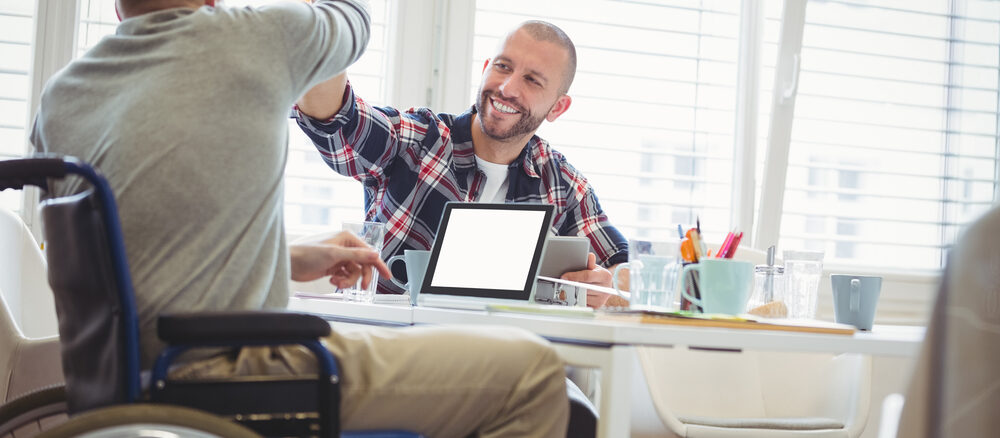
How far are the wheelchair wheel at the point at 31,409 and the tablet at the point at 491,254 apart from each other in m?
0.62

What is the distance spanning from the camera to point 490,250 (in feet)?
5.67

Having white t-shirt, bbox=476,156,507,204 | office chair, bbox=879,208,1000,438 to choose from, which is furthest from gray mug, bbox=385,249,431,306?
office chair, bbox=879,208,1000,438

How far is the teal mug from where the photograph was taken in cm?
150

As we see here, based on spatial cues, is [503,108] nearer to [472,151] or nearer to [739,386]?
[472,151]

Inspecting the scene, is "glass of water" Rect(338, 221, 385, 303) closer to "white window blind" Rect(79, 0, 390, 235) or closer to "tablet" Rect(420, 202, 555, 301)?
"tablet" Rect(420, 202, 555, 301)

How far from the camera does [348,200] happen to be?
10.4ft

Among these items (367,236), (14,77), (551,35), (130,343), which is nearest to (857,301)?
(367,236)

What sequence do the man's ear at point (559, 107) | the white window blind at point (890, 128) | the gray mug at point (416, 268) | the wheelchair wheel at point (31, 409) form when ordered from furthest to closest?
1. the white window blind at point (890, 128)
2. the man's ear at point (559, 107)
3. the gray mug at point (416, 268)
4. the wheelchair wheel at point (31, 409)

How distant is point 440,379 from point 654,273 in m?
0.50

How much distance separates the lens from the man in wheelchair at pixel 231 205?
112cm

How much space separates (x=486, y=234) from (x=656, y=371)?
0.89 m

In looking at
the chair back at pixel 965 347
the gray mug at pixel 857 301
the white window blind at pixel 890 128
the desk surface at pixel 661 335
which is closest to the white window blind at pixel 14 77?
the desk surface at pixel 661 335

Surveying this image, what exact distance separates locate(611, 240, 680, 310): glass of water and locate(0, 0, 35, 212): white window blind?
2.23 metres

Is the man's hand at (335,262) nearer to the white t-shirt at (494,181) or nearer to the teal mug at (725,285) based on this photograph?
the teal mug at (725,285)
